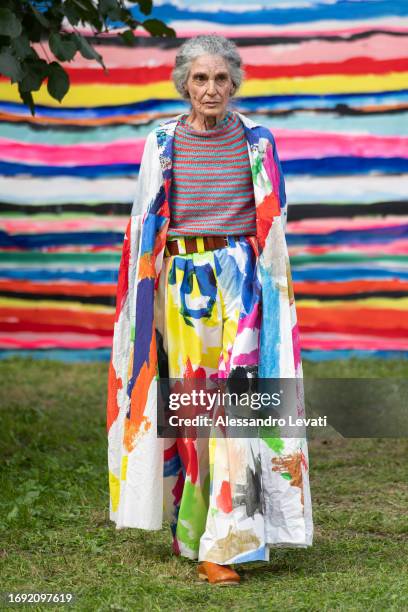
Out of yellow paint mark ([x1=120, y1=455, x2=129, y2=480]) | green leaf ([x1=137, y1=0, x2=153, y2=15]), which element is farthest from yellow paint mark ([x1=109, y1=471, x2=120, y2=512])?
green leaf ([x1=137, y1=0, x2=153, y2=15])

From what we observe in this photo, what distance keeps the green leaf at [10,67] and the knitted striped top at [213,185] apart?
0.99m

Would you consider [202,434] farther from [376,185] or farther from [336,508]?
[376,185]

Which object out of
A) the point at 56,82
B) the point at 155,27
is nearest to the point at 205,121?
the point at 56,82

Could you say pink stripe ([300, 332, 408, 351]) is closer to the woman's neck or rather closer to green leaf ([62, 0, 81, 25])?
green leaf ([62, 0, 81, 25])

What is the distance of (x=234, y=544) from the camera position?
4.12 metres

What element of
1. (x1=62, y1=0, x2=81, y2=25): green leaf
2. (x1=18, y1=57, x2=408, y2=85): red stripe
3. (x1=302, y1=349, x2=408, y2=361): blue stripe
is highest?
(x1=18, y1=57, x2=408, y2=85): red stripe

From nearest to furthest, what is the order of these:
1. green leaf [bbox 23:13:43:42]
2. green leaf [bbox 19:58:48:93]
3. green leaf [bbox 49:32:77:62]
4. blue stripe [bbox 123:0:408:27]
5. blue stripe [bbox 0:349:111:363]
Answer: green leaf [bbox 49:32:77:62], green leaf [bbox 19:58:48:93], green leaf [bbox 23:13:43:42], blue stripe [bbox 123:0:408:27], blue stripe [bbox 0:349:111:363]

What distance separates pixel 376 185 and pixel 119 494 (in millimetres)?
4659

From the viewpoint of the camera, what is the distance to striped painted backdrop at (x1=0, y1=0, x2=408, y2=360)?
8.52m

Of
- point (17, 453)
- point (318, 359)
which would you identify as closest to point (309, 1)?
point (318, 359)

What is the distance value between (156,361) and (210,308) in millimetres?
281

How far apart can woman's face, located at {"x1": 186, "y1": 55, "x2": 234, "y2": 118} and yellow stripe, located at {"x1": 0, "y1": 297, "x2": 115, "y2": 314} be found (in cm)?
466

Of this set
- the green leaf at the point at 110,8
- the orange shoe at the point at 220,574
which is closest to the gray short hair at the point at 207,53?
the green leaf at the point at 110,8

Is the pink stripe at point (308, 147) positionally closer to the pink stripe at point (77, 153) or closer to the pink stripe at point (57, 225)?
the pink stripe at point (77, 153)
